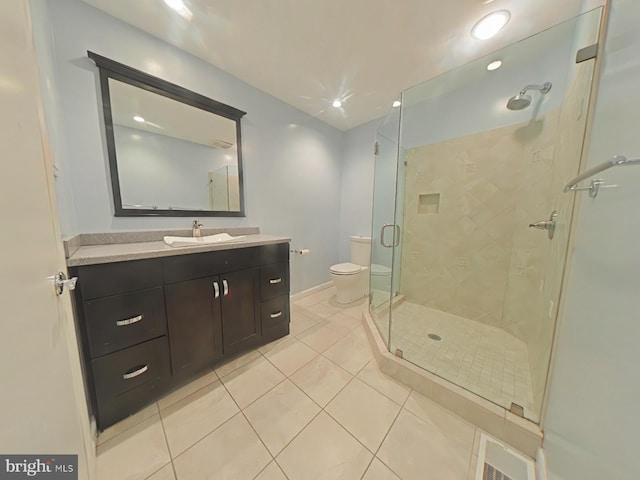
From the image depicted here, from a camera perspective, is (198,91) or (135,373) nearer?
(135,373)

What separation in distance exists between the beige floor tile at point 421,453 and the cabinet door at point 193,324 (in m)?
1.18

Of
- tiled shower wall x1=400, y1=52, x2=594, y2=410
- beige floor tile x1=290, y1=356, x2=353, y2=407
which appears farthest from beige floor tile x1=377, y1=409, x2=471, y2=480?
tiled shower wall x1=400, y1=52, x2=594, y2=410

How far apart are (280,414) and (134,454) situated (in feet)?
2.29

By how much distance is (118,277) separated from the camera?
1067 millimetres

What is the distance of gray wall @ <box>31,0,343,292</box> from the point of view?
1.23 meters

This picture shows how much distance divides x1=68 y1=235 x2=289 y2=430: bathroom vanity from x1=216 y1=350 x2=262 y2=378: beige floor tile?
0.25 feet

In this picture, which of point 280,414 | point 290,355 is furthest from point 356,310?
point 280,414

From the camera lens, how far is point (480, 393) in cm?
123

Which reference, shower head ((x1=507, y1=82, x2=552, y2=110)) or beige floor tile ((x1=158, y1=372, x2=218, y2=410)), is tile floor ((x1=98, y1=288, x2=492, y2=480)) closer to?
beige floor tile ((x1=158, y1=372, x2=218, y2=410))

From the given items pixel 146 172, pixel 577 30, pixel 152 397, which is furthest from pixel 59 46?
pixel 577 30

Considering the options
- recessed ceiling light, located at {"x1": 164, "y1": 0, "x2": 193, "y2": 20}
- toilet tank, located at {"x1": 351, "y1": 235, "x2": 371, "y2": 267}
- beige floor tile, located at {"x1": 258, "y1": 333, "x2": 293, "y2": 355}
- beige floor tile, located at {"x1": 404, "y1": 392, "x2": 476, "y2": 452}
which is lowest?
beige floor tile, located at {"x1": 404, "y1": 392, "x2": 476, "y2": 452}

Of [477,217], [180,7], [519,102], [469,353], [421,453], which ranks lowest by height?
[421,453]

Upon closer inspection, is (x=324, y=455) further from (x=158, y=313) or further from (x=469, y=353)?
(x=469, y=353)

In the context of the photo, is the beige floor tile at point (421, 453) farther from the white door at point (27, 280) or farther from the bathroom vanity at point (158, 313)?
the white door at point (27, 280)
